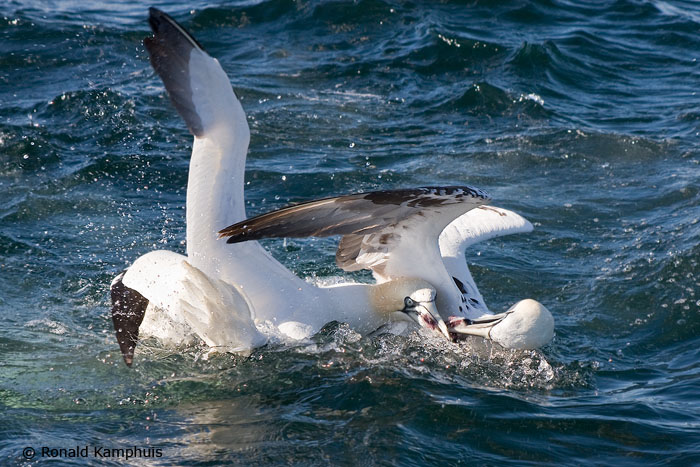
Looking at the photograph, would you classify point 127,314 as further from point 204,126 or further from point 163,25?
point 163,25

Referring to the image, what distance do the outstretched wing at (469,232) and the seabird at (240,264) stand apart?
7.9 inches

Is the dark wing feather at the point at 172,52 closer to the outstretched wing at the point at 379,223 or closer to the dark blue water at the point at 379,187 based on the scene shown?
the outstretched wing at the point at 379,223

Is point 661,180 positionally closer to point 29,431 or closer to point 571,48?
point 571,48

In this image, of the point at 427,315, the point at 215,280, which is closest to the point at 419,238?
the point at 427,315

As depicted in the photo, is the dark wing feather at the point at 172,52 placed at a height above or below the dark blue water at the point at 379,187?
above

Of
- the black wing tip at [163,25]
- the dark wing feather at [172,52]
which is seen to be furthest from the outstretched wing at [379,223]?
the black wing tip at [163,25]

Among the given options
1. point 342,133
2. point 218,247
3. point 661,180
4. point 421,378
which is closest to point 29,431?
point 218,247

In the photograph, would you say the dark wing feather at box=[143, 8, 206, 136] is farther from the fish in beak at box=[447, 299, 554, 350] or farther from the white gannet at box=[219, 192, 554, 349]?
the fish in beak at box=[447, 299, 554, 350]

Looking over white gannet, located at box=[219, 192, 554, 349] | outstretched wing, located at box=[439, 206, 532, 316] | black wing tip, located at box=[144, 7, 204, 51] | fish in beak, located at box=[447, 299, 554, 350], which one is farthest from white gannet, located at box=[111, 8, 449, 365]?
outstretched wing, located at box=[439, 206, 532, 316]

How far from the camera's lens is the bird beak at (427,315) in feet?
19.6

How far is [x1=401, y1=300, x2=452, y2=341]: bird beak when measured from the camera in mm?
5977

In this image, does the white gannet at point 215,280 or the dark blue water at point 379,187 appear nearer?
the dark blue water at point 379,187

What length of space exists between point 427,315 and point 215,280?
1564 mm

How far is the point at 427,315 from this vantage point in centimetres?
607
